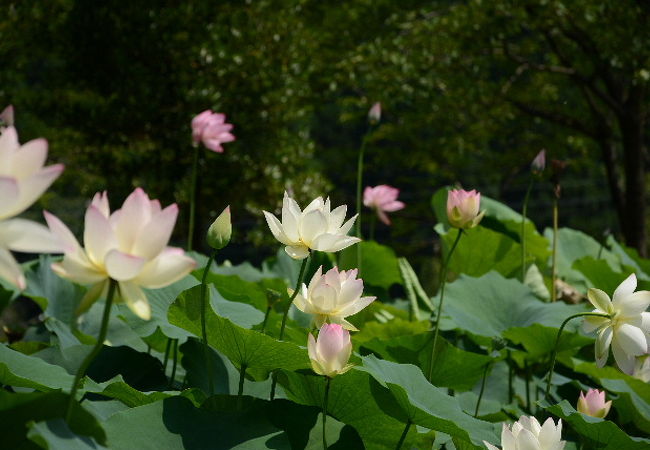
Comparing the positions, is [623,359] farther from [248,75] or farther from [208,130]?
[248,75]

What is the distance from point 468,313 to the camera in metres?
1.27

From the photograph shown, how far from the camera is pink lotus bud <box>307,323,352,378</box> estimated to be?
691 mm

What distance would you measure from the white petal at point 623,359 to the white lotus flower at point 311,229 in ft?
1.01

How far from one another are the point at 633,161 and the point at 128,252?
21.3ft

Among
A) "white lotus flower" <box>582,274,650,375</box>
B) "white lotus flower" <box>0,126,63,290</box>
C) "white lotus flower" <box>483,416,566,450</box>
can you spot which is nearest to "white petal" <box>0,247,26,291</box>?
"white lotus flower" <box>0,126,63,290</box>

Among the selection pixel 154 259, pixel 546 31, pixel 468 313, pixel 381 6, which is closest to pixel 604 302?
pixel 468 313

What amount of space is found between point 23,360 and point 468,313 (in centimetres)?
73

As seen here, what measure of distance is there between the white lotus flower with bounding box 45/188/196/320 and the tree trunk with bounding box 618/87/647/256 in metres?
6.21

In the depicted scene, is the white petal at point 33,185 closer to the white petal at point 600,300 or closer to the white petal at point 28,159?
the white petal at point 28,159

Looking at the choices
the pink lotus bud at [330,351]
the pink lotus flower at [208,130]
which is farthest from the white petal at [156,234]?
the pink lotus flower at [208,130]

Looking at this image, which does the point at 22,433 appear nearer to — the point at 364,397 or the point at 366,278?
the point at 364,397

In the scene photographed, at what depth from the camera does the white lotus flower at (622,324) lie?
831 mm

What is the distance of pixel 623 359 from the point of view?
2.76ft

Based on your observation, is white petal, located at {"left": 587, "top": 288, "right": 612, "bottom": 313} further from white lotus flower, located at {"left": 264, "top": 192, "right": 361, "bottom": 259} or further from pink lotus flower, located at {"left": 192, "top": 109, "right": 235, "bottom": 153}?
pink lotus flower, located at {"left": 192, "top": 109, "right": 235, "bottom": 153}
